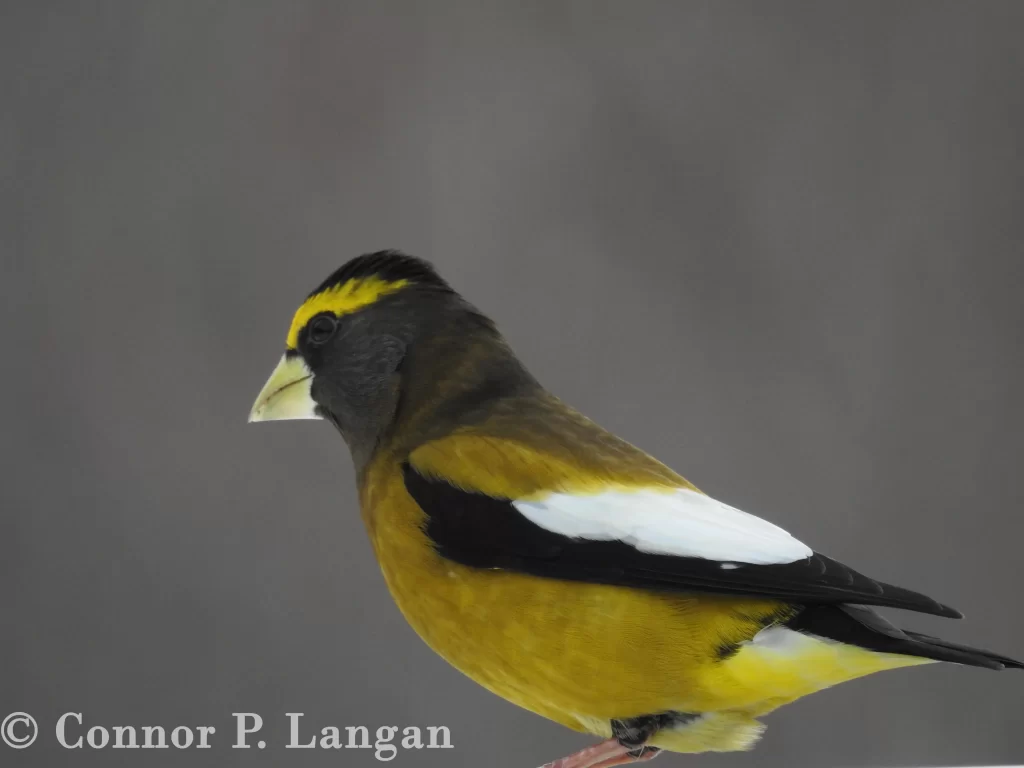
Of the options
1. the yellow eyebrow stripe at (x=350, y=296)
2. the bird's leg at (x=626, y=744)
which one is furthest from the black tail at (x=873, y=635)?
the yellow eyebrow stripe at (x=350, y=296)

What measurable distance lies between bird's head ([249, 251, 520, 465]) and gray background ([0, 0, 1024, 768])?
0.16 metres

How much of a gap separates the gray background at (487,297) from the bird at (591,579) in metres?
0.28

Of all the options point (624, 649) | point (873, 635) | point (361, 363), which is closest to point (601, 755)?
point (624, 649)

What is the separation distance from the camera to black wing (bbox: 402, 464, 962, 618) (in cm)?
89

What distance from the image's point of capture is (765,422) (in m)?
1.42

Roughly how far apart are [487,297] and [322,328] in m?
0.29

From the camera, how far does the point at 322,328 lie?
1.15 m

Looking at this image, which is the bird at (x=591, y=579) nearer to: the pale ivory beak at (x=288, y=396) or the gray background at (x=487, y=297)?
the pale ivory beak at (x=288, y=396)

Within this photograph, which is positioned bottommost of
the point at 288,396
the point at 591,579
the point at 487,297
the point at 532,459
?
the point at 591,579

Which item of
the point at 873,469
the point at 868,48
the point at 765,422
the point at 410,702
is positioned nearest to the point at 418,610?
the point at 410,702

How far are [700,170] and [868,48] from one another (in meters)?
0.32

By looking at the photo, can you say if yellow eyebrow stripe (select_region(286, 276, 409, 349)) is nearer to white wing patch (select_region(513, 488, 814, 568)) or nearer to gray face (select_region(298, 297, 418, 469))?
gray face (select_region(298, 297, 418, 469))

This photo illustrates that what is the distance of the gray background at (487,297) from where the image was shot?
1291mm

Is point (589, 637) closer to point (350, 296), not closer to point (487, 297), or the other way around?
point (350, 296)
